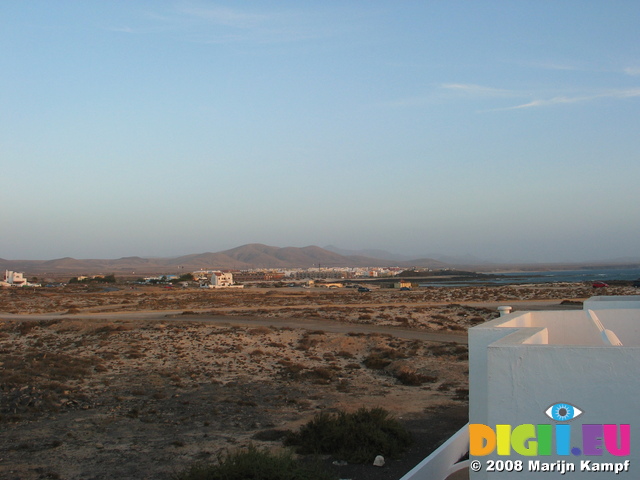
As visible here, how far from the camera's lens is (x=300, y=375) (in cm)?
1825

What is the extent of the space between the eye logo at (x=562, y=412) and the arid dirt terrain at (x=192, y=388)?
5968mm

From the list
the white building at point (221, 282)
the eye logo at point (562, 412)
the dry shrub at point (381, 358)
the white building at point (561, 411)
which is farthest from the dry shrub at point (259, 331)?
the white building at point (221, 282)

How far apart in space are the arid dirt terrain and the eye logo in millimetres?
5968

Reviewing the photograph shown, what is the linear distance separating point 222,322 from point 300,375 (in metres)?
15.1

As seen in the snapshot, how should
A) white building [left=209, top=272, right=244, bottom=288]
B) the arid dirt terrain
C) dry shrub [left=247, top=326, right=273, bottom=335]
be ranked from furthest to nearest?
1. white building [left=209, top=272, right=244, bottom=288]
2. dry shrub [left=247, top=326, right=273, bottom=335]
3. the arid dirt terrain

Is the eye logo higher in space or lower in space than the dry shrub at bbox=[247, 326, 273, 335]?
higher

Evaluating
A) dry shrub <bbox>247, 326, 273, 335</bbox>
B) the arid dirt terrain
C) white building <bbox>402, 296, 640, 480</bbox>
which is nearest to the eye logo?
white building <bbox>402, 296, 640, 480</bbox>

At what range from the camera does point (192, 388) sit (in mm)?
16125

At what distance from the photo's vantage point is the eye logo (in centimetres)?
427

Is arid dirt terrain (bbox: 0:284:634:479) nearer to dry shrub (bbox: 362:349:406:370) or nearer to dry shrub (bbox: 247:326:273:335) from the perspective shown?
dry shrub (bbox: 362:349:406:370)

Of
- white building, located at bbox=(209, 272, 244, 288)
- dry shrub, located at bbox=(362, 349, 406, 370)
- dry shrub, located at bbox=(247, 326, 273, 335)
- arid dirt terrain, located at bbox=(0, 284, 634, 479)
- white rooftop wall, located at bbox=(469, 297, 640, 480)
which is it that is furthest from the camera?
white building, located at bbox=(209, 272, 244, 288)

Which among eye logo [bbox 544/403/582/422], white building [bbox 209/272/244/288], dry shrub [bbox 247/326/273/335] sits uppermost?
eye logo [bbox 544/403/582/422]

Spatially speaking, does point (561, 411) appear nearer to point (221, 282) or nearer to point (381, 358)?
point (381, 358)

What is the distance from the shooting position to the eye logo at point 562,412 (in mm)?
4266
